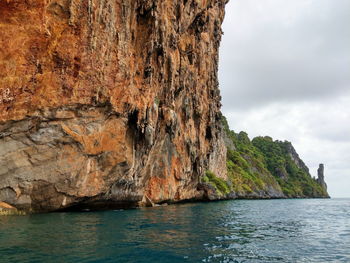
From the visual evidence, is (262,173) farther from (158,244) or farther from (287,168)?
(158,244)

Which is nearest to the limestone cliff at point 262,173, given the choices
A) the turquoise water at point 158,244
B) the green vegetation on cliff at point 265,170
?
the green vegetation on cliff at point 265,170

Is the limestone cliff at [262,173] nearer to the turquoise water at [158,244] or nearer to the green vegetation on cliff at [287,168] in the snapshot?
the green vegetation on cliff at [287,168]

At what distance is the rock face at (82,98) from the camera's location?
80.7 ft

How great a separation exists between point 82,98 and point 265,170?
119m

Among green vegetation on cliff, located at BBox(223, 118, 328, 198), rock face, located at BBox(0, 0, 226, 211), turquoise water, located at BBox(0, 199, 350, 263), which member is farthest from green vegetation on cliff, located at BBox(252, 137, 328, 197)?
turquoise water, located at BBox(0, 199, 350, 263)

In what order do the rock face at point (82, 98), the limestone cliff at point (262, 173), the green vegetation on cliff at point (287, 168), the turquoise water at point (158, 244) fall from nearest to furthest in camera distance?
1. the turquoise water at point (158, 244)
2. the rock face at point (82, 98)
3. the limestone cliff at point (262, 173)
4. the green vegetation on cliff at point (287, 168)

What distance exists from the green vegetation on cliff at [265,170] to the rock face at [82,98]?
61309mm

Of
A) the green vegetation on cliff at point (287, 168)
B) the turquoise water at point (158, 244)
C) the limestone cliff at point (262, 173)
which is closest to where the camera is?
the turquoise water at point (158, 244)

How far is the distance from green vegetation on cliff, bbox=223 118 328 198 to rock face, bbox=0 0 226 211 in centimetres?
6131

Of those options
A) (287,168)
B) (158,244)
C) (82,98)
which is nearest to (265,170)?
(287,168)

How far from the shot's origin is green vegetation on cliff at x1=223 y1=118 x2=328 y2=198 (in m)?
110

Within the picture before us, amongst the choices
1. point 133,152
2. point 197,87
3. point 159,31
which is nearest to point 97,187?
point 133,152

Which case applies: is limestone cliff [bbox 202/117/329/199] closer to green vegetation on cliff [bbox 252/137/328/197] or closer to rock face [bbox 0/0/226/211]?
green vegetation on cliff [bbox 252/137/328/197]

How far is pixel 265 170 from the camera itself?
13338cm
